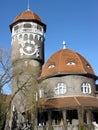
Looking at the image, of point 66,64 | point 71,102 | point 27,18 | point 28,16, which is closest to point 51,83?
point 66,64

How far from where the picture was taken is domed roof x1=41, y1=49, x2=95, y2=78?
38.1m

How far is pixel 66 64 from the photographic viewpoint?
129 ft

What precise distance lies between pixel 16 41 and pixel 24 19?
12.7ft

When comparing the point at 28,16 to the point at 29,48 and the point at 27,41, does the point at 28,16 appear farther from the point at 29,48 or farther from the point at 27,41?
the point at 29,48

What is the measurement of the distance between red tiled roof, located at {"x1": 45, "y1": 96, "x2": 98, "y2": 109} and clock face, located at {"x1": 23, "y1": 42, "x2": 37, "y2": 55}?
921 cm

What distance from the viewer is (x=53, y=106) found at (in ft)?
113

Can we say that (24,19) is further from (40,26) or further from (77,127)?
(77,127)

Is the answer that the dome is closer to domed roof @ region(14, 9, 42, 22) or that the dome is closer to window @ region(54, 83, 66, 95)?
domed roof @ region(14, 9, 42, 22)

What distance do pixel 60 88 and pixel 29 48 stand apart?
900cm

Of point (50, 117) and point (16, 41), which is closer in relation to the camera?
point (50, 117)

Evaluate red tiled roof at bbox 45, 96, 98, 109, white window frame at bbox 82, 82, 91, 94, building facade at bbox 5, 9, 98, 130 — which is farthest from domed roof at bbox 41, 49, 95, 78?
red tiled roof at bbox 45, 96, 98, 109

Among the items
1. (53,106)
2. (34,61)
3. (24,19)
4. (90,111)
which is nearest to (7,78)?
(53,106)

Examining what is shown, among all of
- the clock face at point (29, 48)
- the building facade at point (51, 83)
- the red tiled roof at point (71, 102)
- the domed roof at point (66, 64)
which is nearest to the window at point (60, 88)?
the building facade at point (51, 83)

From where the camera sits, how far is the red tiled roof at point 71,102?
3378 cm
